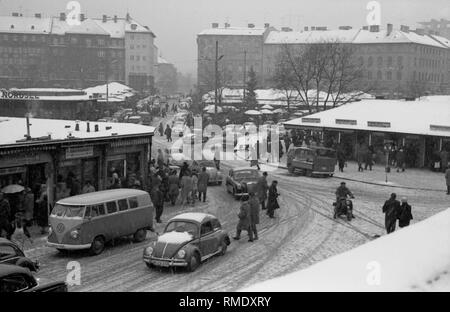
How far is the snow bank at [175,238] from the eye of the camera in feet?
49.0

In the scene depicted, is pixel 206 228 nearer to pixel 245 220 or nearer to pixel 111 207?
pixel 245 220

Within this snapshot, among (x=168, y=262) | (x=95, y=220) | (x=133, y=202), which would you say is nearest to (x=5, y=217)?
(x=95, y=220)

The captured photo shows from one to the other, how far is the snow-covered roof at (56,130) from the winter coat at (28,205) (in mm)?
1776

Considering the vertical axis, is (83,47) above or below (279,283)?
above

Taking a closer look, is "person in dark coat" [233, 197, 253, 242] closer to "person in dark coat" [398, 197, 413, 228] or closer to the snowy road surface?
the snowy road surface

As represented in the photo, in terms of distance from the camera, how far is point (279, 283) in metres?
6.29

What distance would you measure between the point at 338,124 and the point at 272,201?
1868 centimetres

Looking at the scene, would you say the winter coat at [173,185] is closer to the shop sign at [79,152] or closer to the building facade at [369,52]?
the shop sign at [79,152]

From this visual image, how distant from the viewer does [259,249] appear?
17.3 meters

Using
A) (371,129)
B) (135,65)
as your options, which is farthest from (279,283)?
(135,65)

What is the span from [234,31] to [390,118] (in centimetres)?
9688

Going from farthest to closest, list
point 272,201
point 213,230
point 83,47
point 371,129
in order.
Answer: point 83,47, point 371,129, point 272,201, point 213,230

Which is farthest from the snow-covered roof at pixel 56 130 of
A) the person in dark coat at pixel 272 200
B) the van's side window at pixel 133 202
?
the person in dark coat at pixel 272 200
